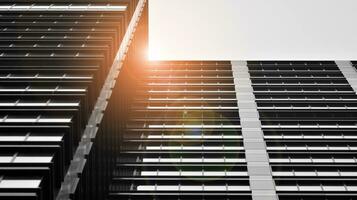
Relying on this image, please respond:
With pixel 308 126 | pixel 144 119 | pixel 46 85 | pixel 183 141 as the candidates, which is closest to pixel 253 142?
pixel 183 141

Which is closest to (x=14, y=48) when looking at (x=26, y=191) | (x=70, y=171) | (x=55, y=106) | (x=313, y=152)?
(x=55, y=106)

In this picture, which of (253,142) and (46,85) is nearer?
(46,85)

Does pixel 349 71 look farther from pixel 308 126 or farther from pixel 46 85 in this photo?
pixel 46 85

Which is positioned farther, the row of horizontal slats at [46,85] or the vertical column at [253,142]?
the vertical column at [253,142]

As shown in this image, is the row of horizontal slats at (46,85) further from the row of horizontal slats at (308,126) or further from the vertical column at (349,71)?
the vertical column at (349,71)

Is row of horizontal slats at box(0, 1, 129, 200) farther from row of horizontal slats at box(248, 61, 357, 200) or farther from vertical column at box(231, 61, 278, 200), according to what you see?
row of horizontal slats at box(248, 61, 357, 200)

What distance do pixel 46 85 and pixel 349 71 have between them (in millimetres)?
51887

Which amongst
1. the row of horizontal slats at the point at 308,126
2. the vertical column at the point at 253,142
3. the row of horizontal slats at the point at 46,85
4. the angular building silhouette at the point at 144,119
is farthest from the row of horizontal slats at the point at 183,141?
the row of horizontal slats at the point at 46,85

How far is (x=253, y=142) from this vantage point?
60312mm

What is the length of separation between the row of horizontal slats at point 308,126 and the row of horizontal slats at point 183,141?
3488 millimetres

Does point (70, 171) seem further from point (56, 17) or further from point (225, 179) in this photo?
point (56, 17)

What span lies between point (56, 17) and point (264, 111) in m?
23.8

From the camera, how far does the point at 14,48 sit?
158 feet

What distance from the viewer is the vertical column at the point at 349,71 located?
78150 mm
